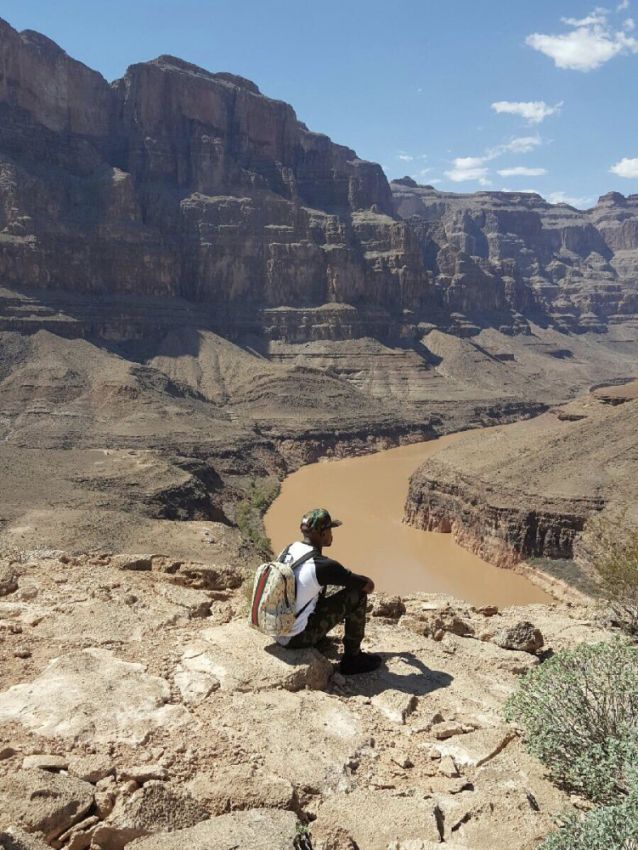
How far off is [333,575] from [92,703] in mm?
2671

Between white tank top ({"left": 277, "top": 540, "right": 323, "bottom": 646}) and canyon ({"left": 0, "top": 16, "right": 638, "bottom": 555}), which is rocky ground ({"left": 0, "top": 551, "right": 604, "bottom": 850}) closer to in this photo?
white tank top ({"left": 277, "top": 540, "right": 323, "bottom": 646})

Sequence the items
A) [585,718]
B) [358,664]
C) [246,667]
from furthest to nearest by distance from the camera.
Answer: [358,664]
[246,667]
[585,718]

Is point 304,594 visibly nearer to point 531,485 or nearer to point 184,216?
point 531,485

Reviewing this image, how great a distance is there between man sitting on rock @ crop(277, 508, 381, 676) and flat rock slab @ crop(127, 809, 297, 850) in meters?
2.73

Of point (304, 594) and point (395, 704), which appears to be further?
point (304, 594)

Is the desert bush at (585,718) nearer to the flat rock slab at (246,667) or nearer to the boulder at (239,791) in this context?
the flat rock slab at (246,667)

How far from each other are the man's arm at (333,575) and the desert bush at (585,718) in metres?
1.95

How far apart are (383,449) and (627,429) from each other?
109ft

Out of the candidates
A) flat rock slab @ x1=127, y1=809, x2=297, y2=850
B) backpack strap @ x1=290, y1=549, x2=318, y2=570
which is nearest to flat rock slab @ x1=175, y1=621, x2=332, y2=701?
backpack strap @ x1=290, y1=549, x2=318, y2=570

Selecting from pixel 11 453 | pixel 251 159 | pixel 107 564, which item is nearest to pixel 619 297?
pixel 251 159

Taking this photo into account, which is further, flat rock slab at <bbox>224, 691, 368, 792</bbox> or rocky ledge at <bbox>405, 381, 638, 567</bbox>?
rocky ledge at <bbox>405, 381, 638, 567</bbox>

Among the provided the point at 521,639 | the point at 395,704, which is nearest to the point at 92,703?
the point at 395,704

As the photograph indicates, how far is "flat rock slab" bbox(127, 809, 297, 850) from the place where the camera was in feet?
15.8

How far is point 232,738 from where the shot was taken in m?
6.32
